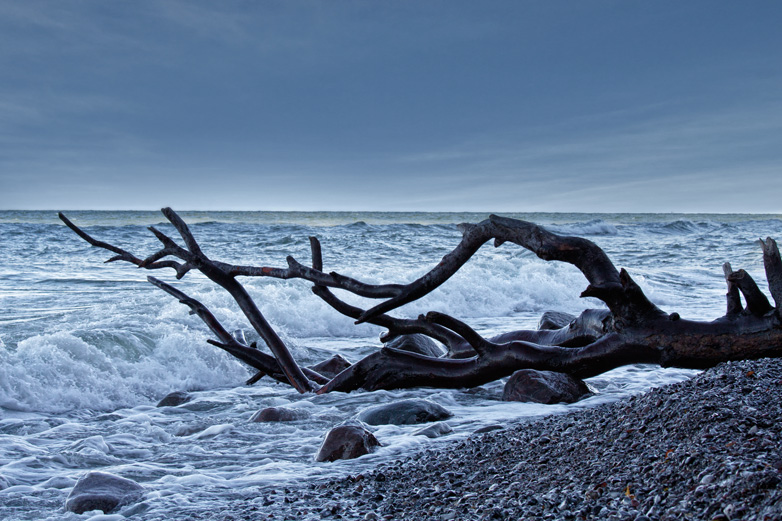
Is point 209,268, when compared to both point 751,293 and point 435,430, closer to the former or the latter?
point 435,430

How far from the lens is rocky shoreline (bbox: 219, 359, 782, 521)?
6.34 ft

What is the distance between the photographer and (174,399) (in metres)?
5.05

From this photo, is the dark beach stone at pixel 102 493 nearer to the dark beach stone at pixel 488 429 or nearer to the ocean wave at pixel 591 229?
the dark beach stone at pixel 488 429

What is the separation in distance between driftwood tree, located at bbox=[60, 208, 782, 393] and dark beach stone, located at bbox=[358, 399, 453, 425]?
0.53 feet

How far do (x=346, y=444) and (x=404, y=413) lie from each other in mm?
741

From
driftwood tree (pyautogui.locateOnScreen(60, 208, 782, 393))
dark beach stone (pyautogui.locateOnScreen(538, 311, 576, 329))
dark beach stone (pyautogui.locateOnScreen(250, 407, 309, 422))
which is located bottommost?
dark beach stone (pyautogui.locateOnScreen(250, 407, 309, 422))

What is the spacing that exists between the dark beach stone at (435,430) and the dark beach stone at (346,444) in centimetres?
35

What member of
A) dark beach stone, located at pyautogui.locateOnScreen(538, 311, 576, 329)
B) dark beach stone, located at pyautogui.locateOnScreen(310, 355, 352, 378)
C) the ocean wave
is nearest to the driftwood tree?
dark beach stone, located at pyautogui.locateOnScreen(310, 355, 352, 378)

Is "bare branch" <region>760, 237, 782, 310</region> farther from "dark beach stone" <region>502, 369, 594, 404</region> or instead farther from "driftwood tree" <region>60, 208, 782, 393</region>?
"dark beach stone" <region>502, 369, 594, 404</region>

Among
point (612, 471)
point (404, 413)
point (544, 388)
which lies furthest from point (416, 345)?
point (612, 471)

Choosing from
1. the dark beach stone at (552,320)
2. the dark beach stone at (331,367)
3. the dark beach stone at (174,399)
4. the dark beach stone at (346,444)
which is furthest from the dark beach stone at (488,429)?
the dark beach stone at (552,320)

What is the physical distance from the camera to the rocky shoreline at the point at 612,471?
76.0 inches

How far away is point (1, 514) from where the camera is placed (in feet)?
9.17

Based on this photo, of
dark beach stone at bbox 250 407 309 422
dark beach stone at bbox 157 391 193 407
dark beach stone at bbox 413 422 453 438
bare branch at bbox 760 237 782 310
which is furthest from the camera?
dark beach stone at bbox 157 391 193 407
